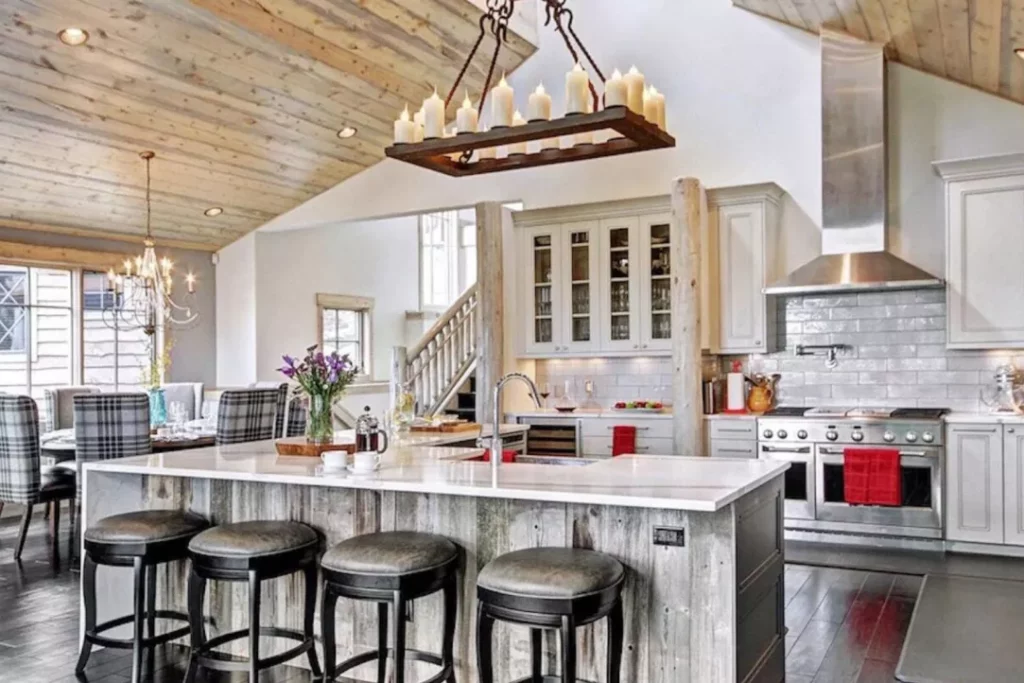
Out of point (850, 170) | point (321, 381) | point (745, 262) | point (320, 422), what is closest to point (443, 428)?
point (320, 422)

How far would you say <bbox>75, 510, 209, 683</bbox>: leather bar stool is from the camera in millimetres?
3416

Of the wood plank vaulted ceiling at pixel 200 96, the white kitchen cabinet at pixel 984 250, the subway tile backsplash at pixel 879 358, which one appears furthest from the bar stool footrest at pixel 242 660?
the white kitchen cabinet at pixel 984 250

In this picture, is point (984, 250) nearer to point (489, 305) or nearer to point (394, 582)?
point (489, 305)

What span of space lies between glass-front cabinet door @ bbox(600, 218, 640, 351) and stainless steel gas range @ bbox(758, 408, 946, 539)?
126 cm

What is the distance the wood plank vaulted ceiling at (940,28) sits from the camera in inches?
181

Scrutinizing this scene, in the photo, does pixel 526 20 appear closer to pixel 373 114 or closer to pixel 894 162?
pixel 373 114

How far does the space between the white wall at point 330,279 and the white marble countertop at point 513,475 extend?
16.3ft

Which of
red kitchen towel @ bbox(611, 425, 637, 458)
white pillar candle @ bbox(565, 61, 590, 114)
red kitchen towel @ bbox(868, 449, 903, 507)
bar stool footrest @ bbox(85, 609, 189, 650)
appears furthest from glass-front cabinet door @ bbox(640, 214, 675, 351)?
bar stool footrest @ bbox(85, 609, 189, 650)

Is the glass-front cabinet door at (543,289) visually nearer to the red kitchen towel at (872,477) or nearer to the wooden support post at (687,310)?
the wooden support post at (687,310)

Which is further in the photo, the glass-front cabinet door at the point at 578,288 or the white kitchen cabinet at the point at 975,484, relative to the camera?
the glass-front cabinet door at the point at 578,288

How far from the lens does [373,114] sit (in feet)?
23.7

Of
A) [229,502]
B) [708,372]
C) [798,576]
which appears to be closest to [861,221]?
[708,372]

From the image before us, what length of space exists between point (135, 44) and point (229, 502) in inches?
126

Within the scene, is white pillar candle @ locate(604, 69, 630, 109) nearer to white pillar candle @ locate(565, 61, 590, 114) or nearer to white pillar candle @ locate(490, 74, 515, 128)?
white pillar candle @ locate(565, 61, 590, 114)
